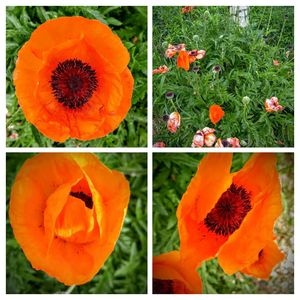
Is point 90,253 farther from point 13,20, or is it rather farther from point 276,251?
point 13,20

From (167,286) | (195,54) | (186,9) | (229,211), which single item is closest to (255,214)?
(229,211)

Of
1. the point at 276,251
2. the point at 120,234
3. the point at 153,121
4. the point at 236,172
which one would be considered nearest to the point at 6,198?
the point at 120,234

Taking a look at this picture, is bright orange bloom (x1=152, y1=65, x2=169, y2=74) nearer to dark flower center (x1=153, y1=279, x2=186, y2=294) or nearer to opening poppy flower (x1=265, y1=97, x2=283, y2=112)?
opening poppy flower (x1=265, y1=97, x2=283, y2=112)

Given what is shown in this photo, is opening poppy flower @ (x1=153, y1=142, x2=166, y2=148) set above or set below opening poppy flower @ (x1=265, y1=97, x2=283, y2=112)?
below

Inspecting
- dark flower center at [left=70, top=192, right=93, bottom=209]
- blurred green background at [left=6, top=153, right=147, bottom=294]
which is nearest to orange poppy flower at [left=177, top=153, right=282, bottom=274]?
blurred green background at [left=6, top=153, right=147, bottom=294]

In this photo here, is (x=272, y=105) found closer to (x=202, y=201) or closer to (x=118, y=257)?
(x=202, y=201)
